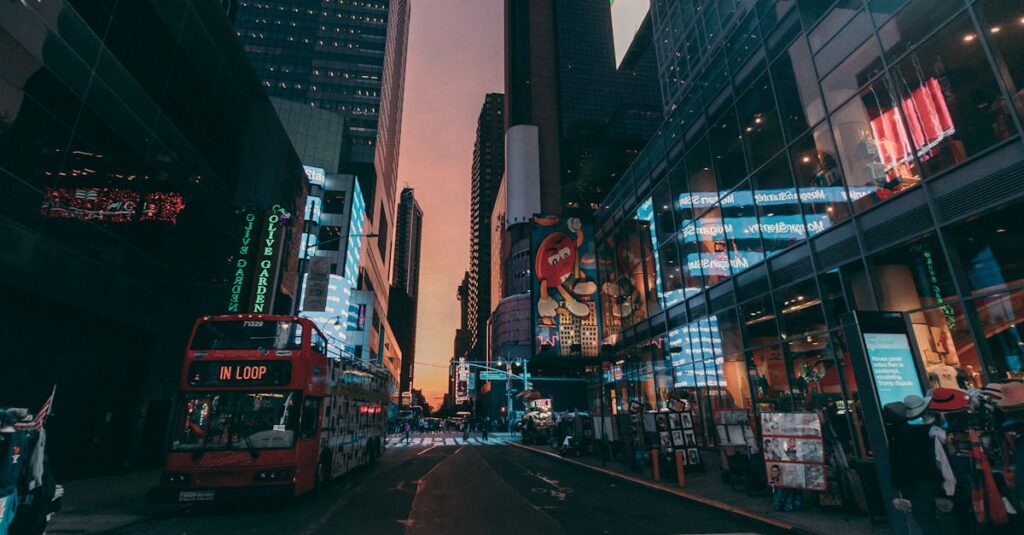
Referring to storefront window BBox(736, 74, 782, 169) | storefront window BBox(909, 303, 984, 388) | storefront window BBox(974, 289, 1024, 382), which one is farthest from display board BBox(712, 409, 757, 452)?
storefront window BBox(736, 74, 782, 169)

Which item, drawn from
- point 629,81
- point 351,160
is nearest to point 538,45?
point 629,81

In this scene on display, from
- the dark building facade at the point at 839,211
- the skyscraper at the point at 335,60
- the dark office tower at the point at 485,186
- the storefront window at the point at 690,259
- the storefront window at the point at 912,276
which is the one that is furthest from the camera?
the dark office tower at the point at 485,186

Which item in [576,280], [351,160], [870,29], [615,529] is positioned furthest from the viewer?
[351,160]

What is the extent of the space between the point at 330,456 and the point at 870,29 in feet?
64.2

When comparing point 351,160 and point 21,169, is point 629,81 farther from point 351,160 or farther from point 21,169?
point 21,169

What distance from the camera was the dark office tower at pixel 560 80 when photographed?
105 meters

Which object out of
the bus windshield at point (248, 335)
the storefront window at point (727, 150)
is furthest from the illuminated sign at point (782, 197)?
the bus windshield at point (248, 335)

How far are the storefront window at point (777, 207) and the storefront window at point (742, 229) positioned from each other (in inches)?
12.0

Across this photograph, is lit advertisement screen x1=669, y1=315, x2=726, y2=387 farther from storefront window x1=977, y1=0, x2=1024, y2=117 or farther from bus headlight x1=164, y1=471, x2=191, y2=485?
bus headlight x1=164, y1=471, x2=191, y2=485

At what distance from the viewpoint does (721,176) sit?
1856 centimetres

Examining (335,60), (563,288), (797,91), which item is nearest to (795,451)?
(797,91)

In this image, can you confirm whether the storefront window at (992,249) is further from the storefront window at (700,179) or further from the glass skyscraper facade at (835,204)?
the storefront window at (700,179)

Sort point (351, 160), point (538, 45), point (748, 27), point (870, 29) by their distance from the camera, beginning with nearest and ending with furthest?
point (870, 29), point (748, 27), point (351, 160), point (538, 45)

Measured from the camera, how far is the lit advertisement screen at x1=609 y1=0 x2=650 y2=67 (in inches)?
2638
